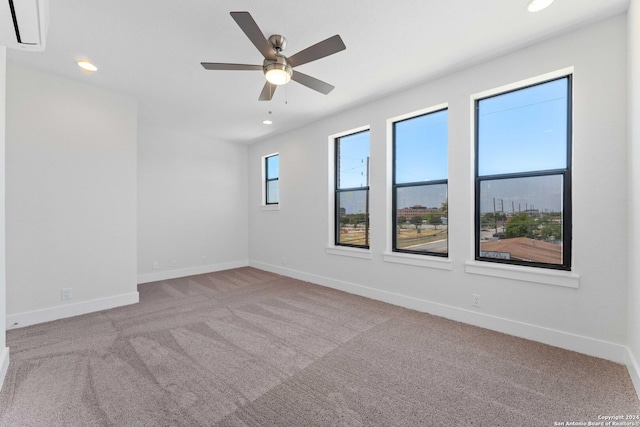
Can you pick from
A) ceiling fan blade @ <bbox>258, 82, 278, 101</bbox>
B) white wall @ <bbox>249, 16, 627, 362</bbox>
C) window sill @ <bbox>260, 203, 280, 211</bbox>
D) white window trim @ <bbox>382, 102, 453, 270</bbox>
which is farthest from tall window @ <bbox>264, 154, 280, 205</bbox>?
ceiling fan blade @ <bbox>258, 82, 278, 101</bbox>

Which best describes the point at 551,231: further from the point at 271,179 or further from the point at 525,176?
the point at 271,179

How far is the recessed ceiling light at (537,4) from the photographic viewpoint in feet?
6.55

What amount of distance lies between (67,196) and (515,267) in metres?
4.96

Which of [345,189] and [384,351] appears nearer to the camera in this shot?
[384,351]

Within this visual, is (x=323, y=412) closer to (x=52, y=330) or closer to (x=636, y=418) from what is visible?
(x=636, y=418)

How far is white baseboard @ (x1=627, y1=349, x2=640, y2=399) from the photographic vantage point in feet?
6.04

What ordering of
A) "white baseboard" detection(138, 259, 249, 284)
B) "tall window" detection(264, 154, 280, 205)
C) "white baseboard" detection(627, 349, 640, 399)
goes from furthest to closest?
"tall window" detection(264, 154, 280, 205)
"white baseboard" detection(138, 259, 249, 284)
"white baseboard" detection(627, 349, 640, 399)

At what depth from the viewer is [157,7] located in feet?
6.89

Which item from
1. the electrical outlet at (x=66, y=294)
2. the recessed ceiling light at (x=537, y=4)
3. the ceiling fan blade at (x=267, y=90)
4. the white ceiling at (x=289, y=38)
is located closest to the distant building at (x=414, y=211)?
the white ceiling at (x=289, y=38)

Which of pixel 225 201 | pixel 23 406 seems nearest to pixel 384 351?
pixel 23 406

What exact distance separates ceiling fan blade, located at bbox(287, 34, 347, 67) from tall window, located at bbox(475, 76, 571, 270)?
192 cm

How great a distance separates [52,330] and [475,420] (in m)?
3.86

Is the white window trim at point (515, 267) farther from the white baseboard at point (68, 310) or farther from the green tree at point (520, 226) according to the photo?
the white baseboard at point (68, 310)

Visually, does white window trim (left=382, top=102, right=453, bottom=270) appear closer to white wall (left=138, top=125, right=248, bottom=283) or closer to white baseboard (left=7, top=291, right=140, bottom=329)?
white baseboard (left=7, top=291, right=140, bottom=329)
